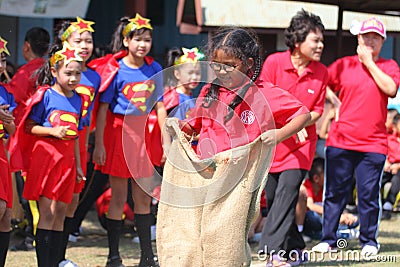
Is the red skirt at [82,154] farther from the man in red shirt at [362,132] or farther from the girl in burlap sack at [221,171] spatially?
the man in red shirt at [362,132]

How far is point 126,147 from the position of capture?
498 centimetres

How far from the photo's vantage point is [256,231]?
307 inches

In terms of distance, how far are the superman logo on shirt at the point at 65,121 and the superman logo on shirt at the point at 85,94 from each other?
0.35 metres

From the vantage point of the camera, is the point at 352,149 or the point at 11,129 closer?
the point at 11,129

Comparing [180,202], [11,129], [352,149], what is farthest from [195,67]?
[352,149]

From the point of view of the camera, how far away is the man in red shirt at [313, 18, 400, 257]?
6742 mm

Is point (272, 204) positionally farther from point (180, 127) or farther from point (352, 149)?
point (180, 127)

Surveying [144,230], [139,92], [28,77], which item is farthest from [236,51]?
[28,77]

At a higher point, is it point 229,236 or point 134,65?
point 134,65

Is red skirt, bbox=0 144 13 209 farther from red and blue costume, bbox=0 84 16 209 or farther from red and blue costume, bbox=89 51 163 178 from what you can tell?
red and blue costume, bbox=89 51 163 178

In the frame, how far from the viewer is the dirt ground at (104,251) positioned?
6453 millimetres

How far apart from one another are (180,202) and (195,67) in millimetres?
858

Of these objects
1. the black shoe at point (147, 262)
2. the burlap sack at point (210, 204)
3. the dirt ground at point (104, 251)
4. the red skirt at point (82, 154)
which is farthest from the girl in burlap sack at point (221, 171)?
the dirt ground at point (104, 251)

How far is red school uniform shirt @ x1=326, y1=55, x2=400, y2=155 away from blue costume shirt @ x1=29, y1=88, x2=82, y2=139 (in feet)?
7.62
